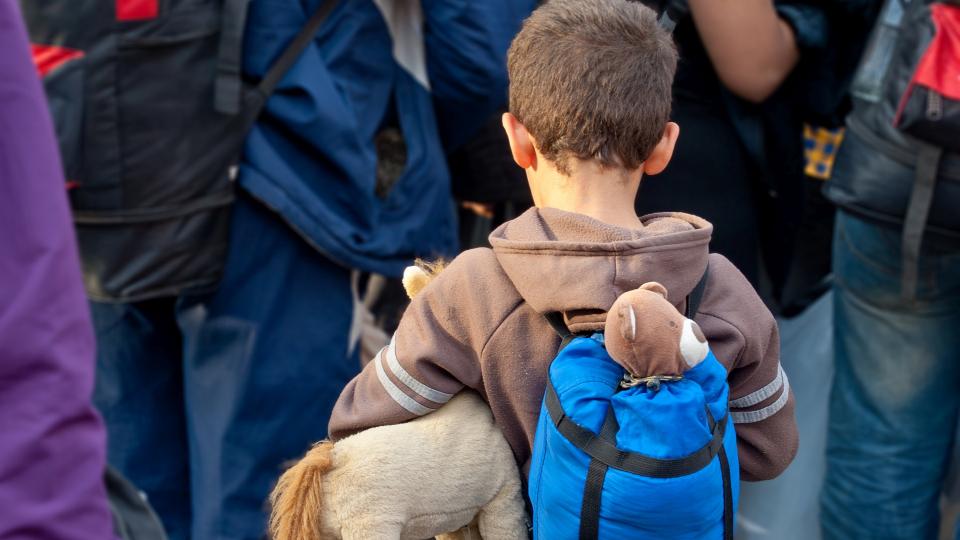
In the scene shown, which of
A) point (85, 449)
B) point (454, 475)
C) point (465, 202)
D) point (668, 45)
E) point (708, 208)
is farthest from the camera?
point (465, 202)

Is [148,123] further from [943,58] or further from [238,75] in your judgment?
[943,58]

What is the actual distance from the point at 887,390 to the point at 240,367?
147cm

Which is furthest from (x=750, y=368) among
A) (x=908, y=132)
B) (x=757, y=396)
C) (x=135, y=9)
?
(x=135, y=9)

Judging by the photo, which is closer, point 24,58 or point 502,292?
point 24,58

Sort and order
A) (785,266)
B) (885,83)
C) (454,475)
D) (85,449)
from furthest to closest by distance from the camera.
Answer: (785,266), (885,83), (454,475), (85,449)

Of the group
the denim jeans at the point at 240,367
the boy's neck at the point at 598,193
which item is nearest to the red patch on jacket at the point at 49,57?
the denim jeans at the point at 240,367

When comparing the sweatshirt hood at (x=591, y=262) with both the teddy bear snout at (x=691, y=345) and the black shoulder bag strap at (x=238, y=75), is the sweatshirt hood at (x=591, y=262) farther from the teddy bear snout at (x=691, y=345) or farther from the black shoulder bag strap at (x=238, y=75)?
the black shoulder bag strap at (x=238, y=75)

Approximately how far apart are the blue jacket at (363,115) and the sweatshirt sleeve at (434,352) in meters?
1.20

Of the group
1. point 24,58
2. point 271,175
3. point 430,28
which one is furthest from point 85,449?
point 430,28

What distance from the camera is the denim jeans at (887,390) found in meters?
2.71

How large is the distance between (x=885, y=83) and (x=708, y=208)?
1.52 ft

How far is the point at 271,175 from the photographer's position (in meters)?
2.68

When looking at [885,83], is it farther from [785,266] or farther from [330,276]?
[330,276]

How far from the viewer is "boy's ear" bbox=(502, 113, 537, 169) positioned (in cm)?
162
